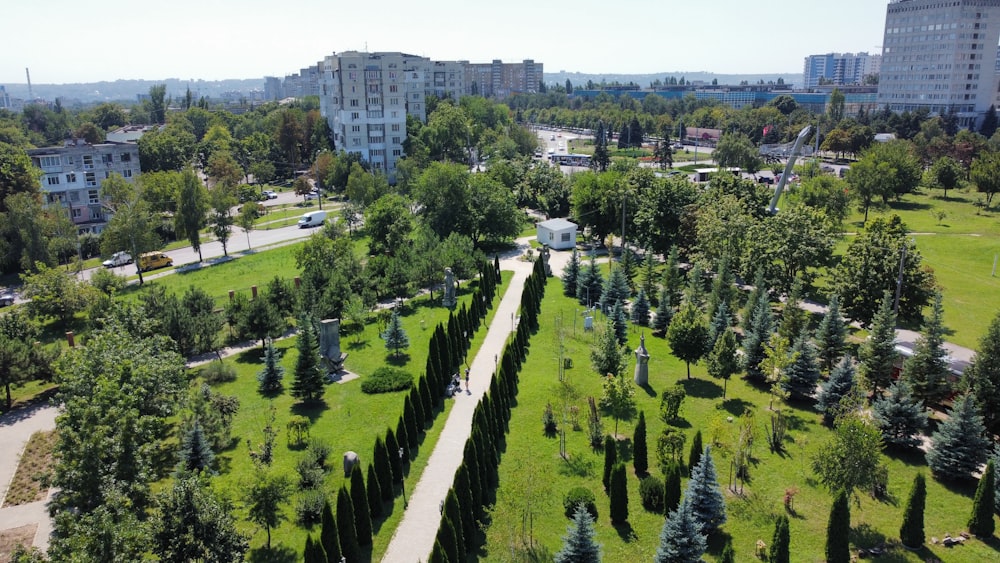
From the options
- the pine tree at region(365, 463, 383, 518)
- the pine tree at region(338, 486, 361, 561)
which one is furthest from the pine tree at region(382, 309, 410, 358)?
the pine tree at region(338, 486, 361, 561)

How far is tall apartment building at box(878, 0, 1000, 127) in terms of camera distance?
117750mm

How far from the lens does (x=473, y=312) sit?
39.0 m

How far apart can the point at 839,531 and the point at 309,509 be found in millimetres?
16687

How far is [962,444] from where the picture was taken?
2348 cm

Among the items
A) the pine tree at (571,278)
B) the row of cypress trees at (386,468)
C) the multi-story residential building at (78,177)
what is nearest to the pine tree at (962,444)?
the row of cypress trees at (386,468)

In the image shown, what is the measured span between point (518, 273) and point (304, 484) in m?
31.1

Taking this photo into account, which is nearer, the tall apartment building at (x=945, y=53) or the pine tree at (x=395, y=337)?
the pine tree at (x=395, y=337)

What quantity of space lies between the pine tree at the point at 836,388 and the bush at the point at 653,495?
9763mm

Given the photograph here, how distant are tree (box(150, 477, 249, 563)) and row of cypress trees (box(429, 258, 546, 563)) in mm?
5554

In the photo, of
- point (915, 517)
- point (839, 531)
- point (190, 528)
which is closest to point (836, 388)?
point (915, 517)

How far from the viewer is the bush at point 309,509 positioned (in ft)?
71.9

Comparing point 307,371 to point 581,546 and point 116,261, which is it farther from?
point 116,261

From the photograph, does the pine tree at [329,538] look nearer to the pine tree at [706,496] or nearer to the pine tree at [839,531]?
the pine tree at [706,496]

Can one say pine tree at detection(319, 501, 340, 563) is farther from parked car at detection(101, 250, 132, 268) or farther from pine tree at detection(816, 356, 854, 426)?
parked car at detection(101, 250, 132, 268)
